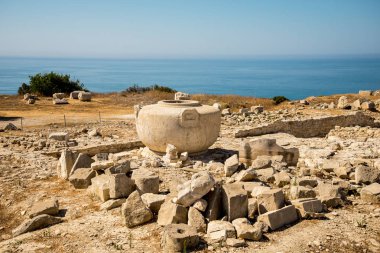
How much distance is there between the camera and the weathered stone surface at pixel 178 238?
15.0ft

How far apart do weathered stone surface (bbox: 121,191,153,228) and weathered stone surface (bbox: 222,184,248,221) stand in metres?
1.16

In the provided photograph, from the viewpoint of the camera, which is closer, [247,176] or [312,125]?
[247,176]

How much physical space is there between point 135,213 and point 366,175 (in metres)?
4.46

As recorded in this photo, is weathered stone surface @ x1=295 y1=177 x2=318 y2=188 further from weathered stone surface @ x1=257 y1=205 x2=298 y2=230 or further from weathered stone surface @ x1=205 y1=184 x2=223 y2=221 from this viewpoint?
weathered stone surface @ x1=205 y1=184 x2=223 y2=221

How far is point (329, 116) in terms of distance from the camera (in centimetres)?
1725

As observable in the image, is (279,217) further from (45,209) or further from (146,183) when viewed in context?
(45,209)

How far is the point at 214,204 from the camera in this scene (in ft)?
17.7

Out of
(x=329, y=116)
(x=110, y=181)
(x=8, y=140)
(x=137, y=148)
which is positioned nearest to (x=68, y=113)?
(x=8, y=140)

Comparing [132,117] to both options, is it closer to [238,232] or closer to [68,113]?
[68,113]

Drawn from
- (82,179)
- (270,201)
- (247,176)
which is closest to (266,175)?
(247,176)

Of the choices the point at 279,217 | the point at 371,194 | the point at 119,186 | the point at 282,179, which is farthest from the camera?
the point at 282,179

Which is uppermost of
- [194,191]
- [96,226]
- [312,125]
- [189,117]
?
[189,117]

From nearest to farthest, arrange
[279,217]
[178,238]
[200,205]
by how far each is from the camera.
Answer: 1. [178,238]
2. [279,217]
3. [200,205]

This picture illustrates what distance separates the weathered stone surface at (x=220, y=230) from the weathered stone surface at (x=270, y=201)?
0.68m
